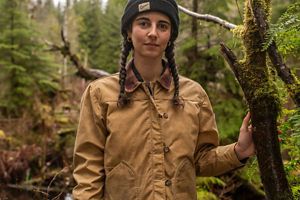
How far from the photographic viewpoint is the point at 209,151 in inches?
114

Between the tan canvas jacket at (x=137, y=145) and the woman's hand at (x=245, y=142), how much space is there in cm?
8

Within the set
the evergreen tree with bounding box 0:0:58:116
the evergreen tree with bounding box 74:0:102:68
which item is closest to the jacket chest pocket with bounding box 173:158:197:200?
the evergreen tree with bounding box 0:0:58:116

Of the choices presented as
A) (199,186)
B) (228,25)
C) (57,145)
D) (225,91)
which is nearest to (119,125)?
(228,25)

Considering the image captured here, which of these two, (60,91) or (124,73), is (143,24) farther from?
(60,91)

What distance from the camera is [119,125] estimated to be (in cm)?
260

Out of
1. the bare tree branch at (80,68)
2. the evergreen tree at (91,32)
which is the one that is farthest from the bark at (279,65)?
the evergreen tree at (91,32)

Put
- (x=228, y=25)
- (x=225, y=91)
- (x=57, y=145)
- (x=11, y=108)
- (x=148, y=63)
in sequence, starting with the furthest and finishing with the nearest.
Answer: (x=11, y=108) < (x=57, y=145) < (x=225, y=91) < (x=228, y=25) < (x=148, y=63)

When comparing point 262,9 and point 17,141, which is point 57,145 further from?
point 262,9

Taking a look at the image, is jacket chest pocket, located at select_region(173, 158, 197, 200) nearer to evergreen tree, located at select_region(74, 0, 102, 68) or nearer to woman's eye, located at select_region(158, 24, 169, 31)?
woman's eye, located at select_region(158, 24, 169, 31)

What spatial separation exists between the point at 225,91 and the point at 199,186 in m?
2.22

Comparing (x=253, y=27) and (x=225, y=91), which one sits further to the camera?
(x=225, y=91)

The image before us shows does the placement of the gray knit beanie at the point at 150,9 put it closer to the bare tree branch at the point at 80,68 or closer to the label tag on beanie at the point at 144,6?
the label tag on beanie at the point at 144,6

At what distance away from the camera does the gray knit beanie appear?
2.65 m

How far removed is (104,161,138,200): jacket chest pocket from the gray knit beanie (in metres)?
0.99
